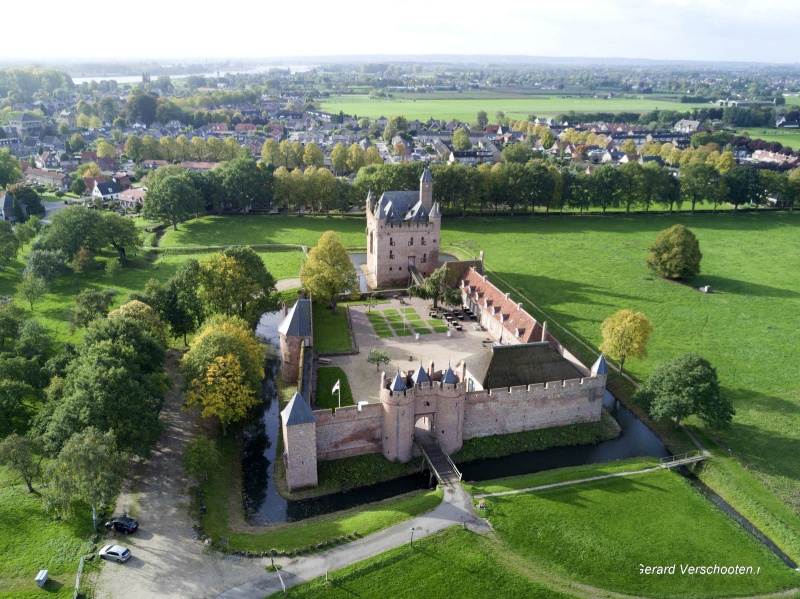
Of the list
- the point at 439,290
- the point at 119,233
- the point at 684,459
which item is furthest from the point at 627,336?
the point at 119,233

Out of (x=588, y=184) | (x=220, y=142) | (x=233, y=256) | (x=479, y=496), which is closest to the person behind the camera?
(x=479, y=496)

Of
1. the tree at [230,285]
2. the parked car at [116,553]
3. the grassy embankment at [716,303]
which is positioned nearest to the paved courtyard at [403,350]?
the grassy embankment at [716,303]

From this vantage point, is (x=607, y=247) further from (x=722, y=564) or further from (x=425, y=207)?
(x=722, y=564)

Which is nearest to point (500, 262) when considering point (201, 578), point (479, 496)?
point (479, 496)

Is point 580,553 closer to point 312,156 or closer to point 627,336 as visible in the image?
point 627,336

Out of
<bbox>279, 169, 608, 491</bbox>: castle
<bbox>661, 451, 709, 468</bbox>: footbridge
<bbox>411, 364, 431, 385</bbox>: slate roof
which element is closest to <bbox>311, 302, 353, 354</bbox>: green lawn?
<bbox>279, 169, 608, 491</bbox>: castle

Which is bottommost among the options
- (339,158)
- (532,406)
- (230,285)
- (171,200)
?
(532,406)

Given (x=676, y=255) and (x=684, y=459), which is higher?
(x=676, y=255)
